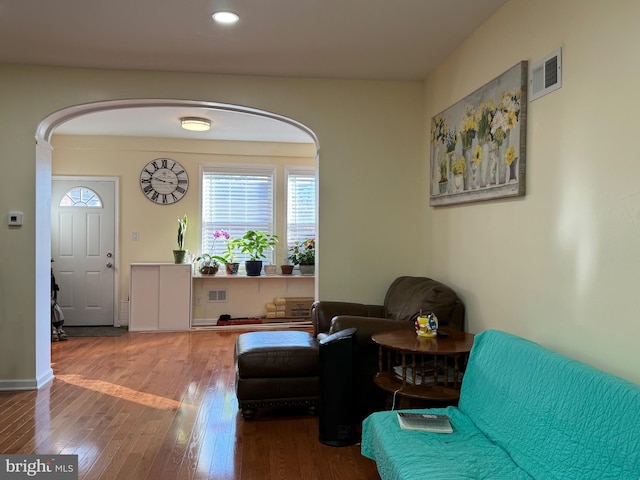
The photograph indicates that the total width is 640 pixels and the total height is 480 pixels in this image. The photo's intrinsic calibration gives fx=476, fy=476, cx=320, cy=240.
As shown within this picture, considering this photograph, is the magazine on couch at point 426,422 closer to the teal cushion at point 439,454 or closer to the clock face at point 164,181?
the teal cushion at point 439,454

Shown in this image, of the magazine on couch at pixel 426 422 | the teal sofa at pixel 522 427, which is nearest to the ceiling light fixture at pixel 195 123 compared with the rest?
the teal sofa at pixel 522 427

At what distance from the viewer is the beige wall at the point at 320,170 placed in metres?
3.72

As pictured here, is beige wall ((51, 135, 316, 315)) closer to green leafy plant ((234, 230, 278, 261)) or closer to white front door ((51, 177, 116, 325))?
white front door ((51, 177, 116, 325))

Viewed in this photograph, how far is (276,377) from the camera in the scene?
3.11 metres

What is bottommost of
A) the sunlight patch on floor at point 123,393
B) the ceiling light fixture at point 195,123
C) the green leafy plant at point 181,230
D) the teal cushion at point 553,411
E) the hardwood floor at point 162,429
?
the sunlight patch on floor at point 123,393

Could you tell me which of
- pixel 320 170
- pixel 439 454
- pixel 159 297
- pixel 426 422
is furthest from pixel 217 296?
pixel 439 454

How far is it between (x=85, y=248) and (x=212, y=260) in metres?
1.69

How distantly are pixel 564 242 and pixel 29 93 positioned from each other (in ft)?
12.8

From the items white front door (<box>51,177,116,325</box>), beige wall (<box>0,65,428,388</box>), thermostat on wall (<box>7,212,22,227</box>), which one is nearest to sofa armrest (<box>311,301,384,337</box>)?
beige wall (<box>0,65,428,388</box>)

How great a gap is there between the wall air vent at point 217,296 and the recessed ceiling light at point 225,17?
4.21 m

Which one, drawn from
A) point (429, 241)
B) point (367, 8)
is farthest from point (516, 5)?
point (429, 241)

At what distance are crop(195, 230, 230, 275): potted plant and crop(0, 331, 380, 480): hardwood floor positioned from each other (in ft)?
6.26

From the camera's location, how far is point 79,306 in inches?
250

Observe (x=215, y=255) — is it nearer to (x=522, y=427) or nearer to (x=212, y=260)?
(x=212, y=260)
